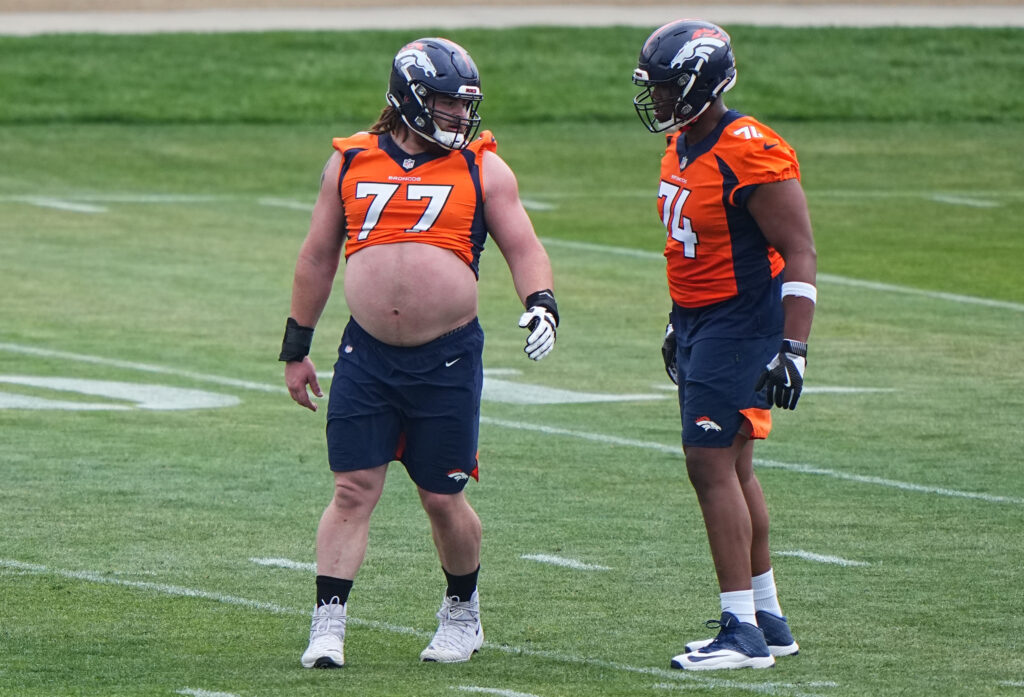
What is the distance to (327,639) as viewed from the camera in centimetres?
697

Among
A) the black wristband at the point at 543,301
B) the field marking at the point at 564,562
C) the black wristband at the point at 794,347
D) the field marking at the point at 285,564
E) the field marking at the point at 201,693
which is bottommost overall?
Result: the field marking at the point at 285,564

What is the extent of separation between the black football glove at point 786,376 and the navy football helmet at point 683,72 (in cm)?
83

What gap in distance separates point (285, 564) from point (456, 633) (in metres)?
1.51

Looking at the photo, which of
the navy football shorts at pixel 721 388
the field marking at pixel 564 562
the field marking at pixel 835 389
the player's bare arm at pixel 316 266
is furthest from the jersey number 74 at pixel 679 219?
the field marking at pixel 835 389

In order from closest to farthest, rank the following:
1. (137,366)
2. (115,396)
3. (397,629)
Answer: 1. (397,629)
2. (115,396)
3. (137,366)

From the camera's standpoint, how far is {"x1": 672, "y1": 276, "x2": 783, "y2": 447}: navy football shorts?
718cm

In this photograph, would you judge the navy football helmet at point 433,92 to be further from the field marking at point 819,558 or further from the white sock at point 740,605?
the field marking at point 819,558

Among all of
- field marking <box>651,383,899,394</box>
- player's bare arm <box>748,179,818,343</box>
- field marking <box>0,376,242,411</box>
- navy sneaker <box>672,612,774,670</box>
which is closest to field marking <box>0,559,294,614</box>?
navy sneaker <box>672,612,774,670</box>

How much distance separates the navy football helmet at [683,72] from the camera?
7211mm

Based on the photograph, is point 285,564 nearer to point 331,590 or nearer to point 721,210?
point 331,590

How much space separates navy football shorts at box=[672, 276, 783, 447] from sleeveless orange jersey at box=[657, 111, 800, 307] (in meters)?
0.06

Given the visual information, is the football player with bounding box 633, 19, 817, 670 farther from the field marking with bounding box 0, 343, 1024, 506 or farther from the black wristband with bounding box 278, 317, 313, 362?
the field marking with bounding box 0, 343, 1024, 506

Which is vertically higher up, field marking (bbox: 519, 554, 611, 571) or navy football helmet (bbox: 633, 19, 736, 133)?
navy football helmet (bbox: 633, 19, 736, 133)

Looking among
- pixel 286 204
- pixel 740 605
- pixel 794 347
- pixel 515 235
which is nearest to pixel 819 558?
pixel 740 605
